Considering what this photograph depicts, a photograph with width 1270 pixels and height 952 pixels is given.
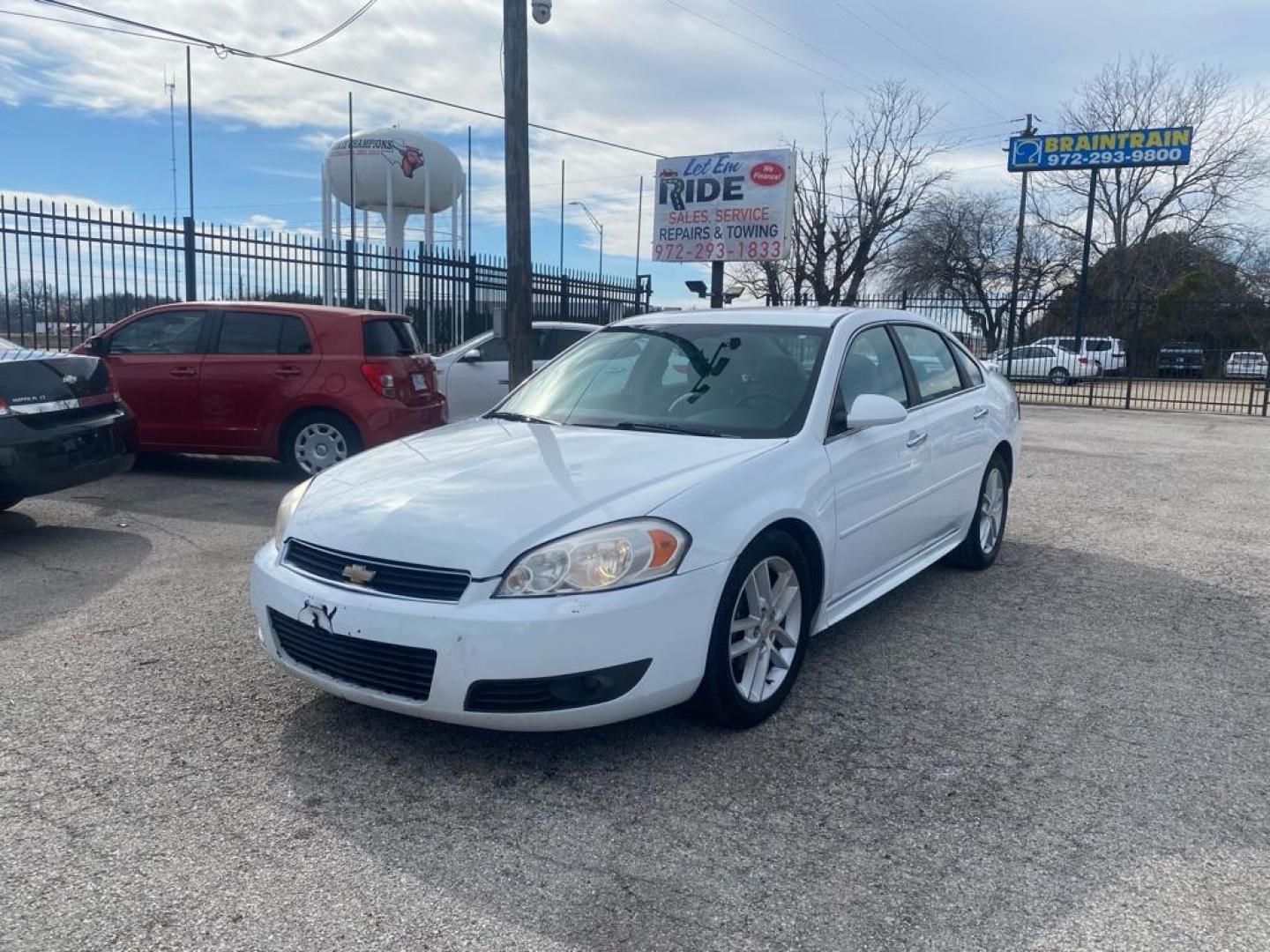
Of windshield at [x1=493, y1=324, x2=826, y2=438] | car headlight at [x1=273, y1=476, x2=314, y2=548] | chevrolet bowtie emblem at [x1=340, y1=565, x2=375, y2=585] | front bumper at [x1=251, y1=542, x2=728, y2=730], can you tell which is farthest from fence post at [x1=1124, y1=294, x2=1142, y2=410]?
chevrolet bowtie emblem at [x1=340, y1=565, x2=375, y2=585]

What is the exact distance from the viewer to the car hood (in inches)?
124

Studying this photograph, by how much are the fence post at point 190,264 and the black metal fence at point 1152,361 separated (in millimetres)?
11436

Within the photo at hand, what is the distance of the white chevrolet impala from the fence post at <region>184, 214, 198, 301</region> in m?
8.44

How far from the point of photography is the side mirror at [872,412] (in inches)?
160

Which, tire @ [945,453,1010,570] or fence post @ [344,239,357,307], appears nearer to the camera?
tire @ [945,453,1010,570]

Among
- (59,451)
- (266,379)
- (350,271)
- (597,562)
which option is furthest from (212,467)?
(597,562)

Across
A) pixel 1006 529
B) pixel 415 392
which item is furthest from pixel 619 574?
pixel 415 392

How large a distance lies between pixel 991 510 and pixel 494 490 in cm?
372

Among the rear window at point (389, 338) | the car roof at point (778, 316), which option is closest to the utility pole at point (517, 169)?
the rear window at point (389, 338)

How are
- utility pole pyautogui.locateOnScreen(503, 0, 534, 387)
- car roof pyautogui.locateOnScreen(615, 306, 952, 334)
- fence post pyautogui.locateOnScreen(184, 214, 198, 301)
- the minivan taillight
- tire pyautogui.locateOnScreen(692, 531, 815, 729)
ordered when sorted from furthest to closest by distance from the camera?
1. fence post pyautogui.locateOnScreen(184, 214, 198, 301)
2. utility pole pyautogui.locateOnScreen(503, 0, 534, 387)
3. the minivan taillight
4. car roof pyautogui.locateOnScreen(615, 306, 952, 334)
5. tire pyautogui.locateOnScreen(692, 531, 815, 729)

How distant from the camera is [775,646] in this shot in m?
3.74

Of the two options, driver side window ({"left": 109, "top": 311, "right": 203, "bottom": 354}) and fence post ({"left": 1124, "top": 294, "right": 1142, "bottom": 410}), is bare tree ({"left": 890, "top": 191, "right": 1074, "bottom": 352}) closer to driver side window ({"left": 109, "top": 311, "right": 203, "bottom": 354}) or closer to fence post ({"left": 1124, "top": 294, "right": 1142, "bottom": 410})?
fence post ({"left": 1124, "top": 294, "right": 1142, "bottom": 410})

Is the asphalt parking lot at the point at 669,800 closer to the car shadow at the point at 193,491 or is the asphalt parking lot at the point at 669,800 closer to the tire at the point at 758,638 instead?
the tire at the point at 758,638

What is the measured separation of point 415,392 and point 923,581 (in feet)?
15.7
